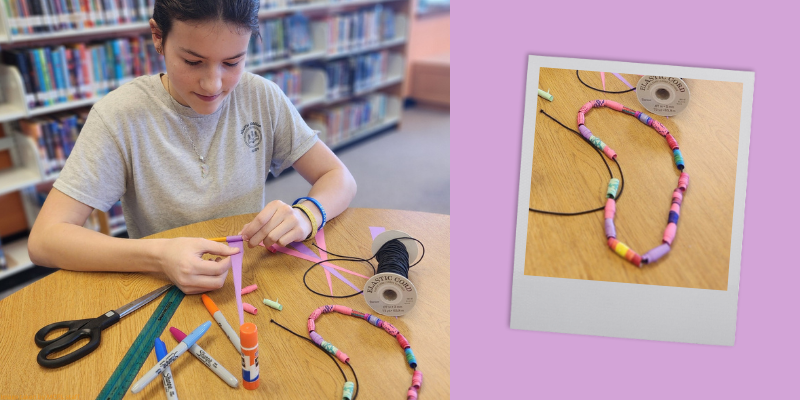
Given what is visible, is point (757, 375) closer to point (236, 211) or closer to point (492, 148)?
point (492, 148)

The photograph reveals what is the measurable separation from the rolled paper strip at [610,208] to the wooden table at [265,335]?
345mm

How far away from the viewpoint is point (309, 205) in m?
1.09

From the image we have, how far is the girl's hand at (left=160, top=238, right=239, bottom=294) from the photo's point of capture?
837mm

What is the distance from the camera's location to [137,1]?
238cm

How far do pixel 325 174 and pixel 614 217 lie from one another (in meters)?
0.94

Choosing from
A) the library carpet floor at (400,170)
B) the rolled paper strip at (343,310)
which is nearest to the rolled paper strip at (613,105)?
the rolled paper strip at (343,310)

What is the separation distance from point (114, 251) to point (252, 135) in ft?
1.52

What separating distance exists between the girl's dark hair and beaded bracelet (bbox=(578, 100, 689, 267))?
74 cm

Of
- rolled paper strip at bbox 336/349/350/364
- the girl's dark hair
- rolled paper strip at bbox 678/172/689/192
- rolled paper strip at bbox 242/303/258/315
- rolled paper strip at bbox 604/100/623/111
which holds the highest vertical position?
the girl's dark hair

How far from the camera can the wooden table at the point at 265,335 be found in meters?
Result: 0.67

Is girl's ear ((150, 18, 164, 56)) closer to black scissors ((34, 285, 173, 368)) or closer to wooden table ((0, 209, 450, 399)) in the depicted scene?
wooden table ((0, 209, 450, 399))

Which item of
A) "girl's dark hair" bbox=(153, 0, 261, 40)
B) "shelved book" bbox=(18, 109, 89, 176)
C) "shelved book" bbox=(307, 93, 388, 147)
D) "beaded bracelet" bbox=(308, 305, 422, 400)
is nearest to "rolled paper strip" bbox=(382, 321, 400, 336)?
"beaded bracelet" bbox=(308, 305, 422, 400)

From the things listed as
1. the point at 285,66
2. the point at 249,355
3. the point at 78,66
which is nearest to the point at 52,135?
the point at 78,66

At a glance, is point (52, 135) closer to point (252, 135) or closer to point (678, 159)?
point (252, 135)
